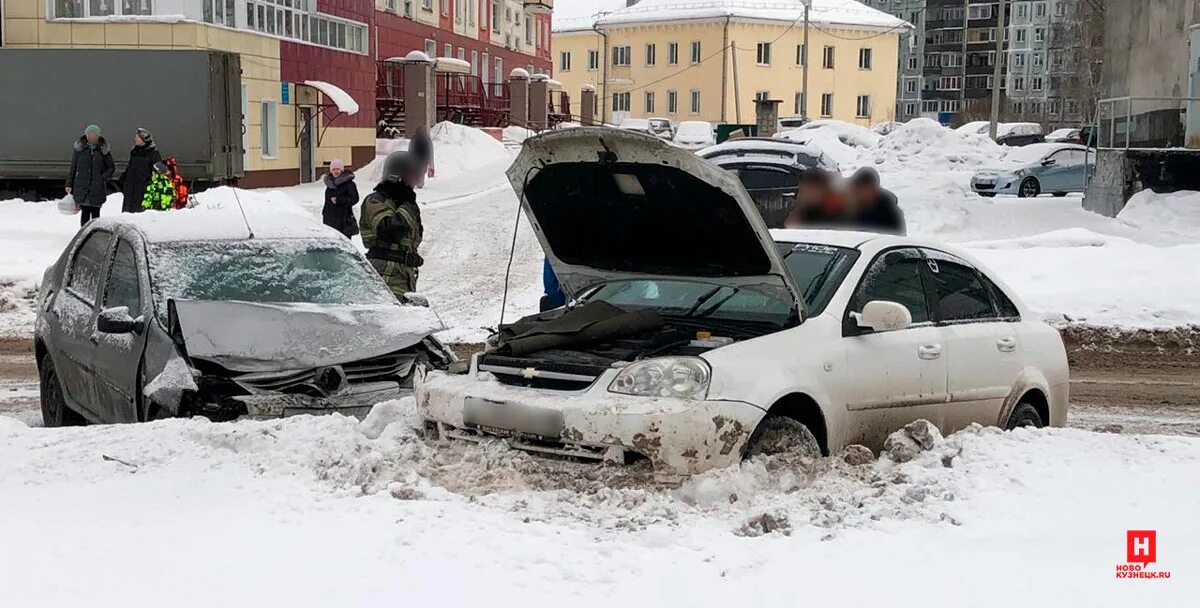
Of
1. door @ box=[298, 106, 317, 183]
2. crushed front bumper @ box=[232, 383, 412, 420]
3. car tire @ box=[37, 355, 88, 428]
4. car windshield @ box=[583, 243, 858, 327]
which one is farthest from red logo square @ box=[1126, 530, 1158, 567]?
door @ box=[298, 106, 317, 183]

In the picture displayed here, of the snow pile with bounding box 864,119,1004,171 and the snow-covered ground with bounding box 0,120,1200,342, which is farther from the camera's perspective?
the snow pile with bounding box 864,119,1004,171

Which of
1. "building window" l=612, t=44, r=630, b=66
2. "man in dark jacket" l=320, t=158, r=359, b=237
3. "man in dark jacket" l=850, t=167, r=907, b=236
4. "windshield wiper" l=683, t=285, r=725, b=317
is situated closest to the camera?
"windshield wiper" l=683, t=285, r=725, b=317

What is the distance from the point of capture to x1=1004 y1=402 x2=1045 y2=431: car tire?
6.91m

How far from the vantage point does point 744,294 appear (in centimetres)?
642

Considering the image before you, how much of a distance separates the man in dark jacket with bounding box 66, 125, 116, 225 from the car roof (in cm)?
892

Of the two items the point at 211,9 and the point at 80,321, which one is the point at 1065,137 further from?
the point at 80,321

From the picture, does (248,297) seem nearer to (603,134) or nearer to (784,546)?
(603,134)

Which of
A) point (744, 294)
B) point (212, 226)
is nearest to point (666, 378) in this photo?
point (744, 294)

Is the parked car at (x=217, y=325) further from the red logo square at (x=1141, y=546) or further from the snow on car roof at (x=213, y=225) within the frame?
the red logo square at (x=1141, y=546)

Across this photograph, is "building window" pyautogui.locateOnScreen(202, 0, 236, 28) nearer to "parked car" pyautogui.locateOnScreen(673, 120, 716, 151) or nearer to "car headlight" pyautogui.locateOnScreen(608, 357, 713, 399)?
"car headlight" pyautogui.locateOnScreen(608, 357, 713, 399)

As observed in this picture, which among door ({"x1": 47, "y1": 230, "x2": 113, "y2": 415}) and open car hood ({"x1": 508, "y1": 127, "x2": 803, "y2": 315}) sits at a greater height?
open car hood ({"x1": 508, "y1": 127, "x2": 803, "y2": 315})

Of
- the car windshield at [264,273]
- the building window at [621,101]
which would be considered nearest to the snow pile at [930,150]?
the car windshield at [264,273]

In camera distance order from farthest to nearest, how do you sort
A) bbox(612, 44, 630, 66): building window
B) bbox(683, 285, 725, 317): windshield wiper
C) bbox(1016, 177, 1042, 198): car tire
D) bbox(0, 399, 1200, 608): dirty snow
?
bbox(612, 44, 630, 66): building window, bbox(1016, 177, 1042, 198): car tire, bbox(683, 285, 725, 317): windshield wiper, bbox(0, 399, 1200, 608): dirty snow

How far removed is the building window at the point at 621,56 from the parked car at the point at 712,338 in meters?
73.8
